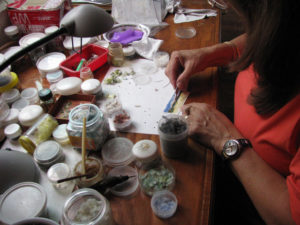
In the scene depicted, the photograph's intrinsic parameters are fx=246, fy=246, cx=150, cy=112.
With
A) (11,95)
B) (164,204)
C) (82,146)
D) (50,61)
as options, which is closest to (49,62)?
(50,61)

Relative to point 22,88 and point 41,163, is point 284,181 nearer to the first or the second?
point 41,163

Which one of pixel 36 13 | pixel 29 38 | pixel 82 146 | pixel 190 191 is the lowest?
pixel 190 191

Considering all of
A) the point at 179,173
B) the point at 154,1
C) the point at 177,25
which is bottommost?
the point at 179,173

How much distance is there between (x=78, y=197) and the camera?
23.0 inches

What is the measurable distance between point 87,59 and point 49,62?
0.56ft

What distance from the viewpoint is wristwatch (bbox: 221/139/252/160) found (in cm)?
74

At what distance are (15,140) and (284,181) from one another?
861mm

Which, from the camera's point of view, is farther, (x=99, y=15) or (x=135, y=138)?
(x=135, y=138)

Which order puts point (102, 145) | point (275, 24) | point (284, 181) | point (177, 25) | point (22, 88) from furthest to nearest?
point (177, 25) → point (22, 88) → point (102, 145) → point (284, 181) → point (275, 24)

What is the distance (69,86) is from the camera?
95 cm

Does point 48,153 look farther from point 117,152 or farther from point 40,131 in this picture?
point 117,152

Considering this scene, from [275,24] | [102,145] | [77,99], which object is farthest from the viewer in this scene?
[77,99]

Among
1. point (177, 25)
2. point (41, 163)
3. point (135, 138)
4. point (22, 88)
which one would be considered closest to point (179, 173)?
point (135, 138)

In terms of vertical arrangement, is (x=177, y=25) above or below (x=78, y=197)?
above
